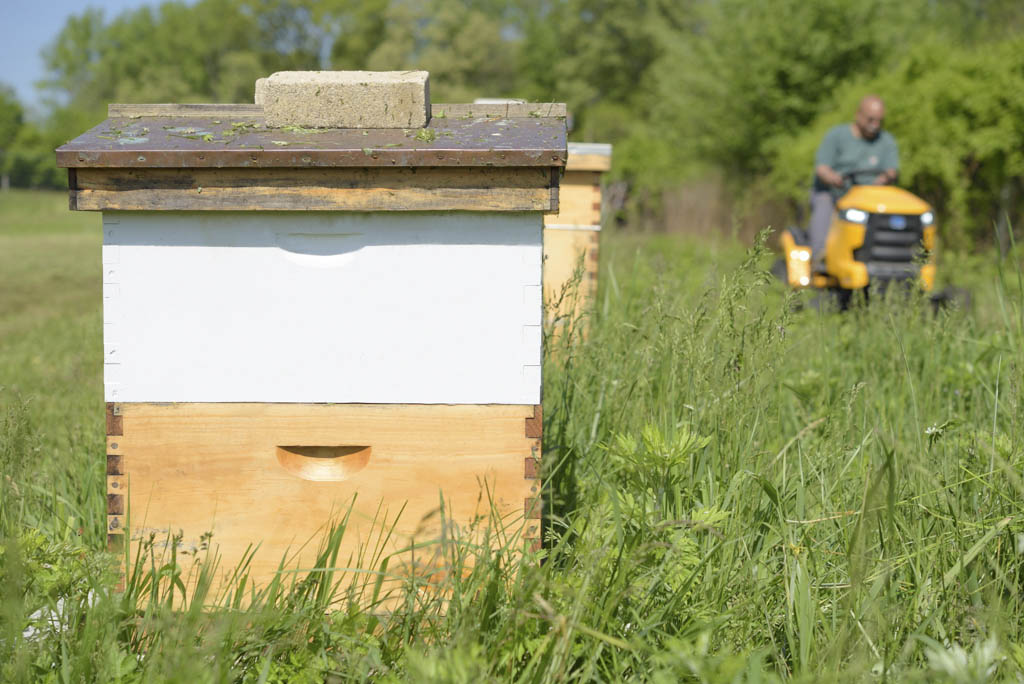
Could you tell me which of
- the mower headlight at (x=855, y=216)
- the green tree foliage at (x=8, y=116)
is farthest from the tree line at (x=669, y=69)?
the mower headlight at (x=855, y=216)

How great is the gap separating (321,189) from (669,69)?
29898 millimetres

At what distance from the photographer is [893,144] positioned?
22.5 feet

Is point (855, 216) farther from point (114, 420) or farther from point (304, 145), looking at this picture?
point (114, 420)

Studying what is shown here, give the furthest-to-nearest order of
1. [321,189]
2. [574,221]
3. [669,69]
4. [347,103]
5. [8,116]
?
[8,116] → [669,69] → [574,221] → [347,103] → [321,189]

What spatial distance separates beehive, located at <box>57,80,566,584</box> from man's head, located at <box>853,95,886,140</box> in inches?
194

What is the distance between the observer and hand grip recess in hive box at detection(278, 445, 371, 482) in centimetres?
250

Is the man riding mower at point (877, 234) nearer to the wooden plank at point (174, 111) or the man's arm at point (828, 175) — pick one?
the man's arm at point (828, 175)

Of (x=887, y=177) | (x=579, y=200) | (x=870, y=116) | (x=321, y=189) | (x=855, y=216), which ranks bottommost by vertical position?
(x=855, y=216)

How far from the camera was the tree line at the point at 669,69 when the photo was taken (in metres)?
11.6

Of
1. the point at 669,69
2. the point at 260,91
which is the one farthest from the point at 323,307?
the point at 669,69

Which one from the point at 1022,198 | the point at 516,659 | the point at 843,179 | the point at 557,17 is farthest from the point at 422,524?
the point at 557,17

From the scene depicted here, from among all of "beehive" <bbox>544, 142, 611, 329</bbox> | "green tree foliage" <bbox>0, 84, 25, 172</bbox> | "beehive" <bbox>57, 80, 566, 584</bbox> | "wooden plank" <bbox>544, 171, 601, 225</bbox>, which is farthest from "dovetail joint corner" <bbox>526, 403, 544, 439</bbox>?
"green tree foliage" <bbox>0, 84, 25, 172</bbox>

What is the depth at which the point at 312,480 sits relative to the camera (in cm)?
248

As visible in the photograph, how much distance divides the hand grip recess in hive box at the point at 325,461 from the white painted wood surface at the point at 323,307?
0.48 ft
